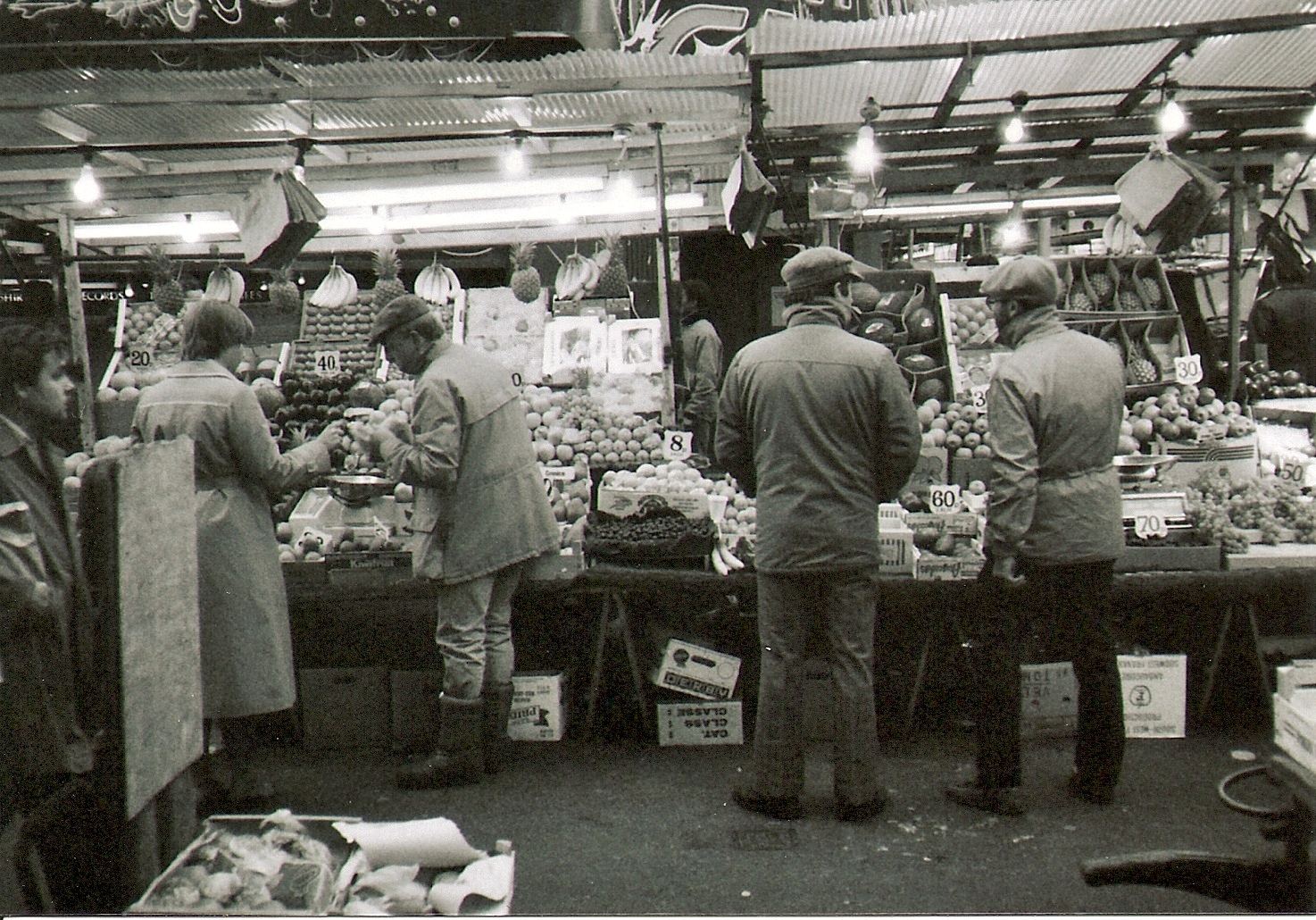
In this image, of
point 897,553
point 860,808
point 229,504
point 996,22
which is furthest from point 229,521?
point 996,22

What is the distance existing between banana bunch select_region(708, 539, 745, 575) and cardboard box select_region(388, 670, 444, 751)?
4.35 ft

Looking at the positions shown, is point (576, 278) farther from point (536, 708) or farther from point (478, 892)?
point (478, 892)

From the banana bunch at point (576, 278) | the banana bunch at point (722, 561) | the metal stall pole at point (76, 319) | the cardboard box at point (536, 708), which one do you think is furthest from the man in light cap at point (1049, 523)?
the metal stall pole at point (76, 319)

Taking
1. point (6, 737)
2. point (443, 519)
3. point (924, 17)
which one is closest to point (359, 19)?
point (443, 519)

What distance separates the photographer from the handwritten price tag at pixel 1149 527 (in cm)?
480

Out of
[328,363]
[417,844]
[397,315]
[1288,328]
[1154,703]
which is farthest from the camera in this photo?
[328,363]

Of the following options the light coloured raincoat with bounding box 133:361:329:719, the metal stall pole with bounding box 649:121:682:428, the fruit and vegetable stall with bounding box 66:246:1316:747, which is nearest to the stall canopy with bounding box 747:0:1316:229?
the metal stall pole with bounding box 649:121:682:428

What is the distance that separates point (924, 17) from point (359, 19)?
249 cm

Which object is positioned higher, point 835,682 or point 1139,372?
point 1139,372

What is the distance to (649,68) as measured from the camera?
5051mm

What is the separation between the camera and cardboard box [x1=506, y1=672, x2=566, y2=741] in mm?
4676

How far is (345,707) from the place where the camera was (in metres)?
4.74

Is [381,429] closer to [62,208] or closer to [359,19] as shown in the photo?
[359,19]

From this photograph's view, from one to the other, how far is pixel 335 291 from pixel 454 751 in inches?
190
